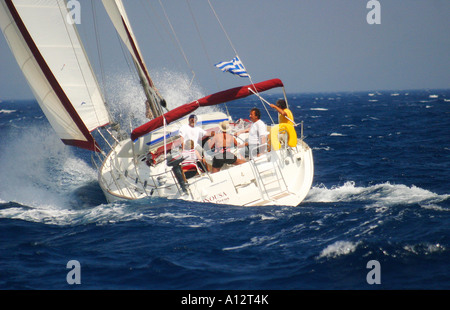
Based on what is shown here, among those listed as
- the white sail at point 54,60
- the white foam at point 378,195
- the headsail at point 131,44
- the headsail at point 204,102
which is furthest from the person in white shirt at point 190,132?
the headsail at point 131,44

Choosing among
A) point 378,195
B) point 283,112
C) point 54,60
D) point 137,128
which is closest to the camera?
point 137,128

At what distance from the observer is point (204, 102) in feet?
30.8

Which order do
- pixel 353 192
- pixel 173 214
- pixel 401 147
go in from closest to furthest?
pixel 173 214 < pixel 353 192 < pixel 401 147

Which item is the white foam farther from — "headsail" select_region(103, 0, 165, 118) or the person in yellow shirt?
"headsail" select_region(103, 0, 165, 118)

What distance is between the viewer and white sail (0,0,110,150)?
10.8 m

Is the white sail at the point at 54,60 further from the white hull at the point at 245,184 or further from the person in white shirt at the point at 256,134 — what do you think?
the person in white shirt at the point at 256,134

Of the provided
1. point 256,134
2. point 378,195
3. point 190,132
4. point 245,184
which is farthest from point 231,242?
point 378,195

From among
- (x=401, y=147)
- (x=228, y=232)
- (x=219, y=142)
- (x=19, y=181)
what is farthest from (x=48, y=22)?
(x=401, y=147)

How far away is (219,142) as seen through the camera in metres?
9.85

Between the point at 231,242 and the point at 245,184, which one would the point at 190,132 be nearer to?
the point at 245,184

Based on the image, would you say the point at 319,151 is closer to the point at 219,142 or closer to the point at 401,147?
the point at 401,147

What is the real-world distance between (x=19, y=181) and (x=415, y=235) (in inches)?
446

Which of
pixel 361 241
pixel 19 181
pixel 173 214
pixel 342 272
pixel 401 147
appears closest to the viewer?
pixel 342 272

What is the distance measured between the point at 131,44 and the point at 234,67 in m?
4.23
